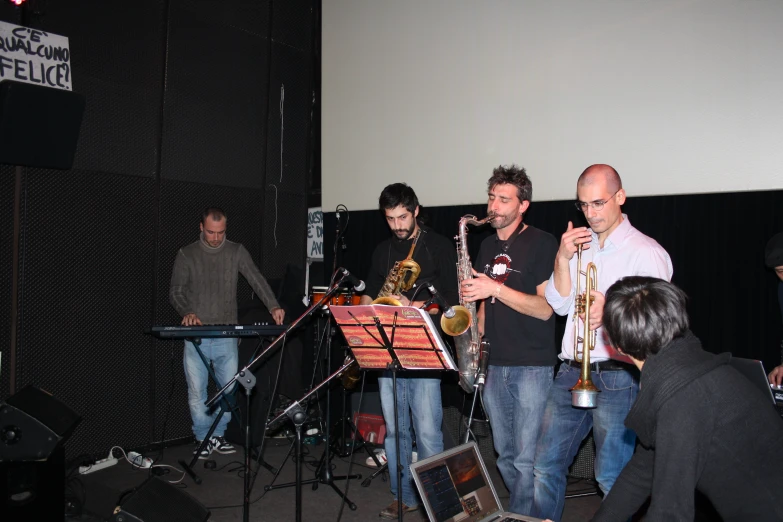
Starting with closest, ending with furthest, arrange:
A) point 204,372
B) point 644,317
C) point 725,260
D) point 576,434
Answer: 1. point 644,317
2. point 576,434
3. point 725,260
4. point 204,372

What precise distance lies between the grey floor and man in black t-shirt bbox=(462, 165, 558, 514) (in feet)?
3.36

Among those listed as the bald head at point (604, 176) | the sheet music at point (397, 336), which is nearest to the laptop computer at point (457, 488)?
the sheet music at point (397, 336)

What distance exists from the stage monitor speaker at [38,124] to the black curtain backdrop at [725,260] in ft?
15.3

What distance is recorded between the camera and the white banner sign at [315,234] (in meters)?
7.57

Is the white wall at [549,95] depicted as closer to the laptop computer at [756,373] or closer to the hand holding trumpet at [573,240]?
the laptop computer at [756,373]

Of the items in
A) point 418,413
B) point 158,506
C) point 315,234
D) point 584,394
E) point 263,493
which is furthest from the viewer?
point 315,234

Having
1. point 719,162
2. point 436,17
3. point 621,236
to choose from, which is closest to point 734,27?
point 719,162

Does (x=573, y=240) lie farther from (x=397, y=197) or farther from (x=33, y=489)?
(x=33, y=489)

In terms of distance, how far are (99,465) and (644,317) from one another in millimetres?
5140

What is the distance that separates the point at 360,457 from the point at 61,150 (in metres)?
3.78

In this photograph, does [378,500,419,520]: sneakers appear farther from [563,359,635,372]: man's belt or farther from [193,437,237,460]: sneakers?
[193,437,237,460]: sneakers

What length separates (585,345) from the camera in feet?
10.1

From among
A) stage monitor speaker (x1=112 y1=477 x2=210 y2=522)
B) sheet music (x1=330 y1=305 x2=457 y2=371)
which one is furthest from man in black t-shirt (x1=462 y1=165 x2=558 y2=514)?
stage monitor speaker (x1=112 y1=477 x2=210 y2=522)

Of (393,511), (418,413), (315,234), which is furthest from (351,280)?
(315,234)
